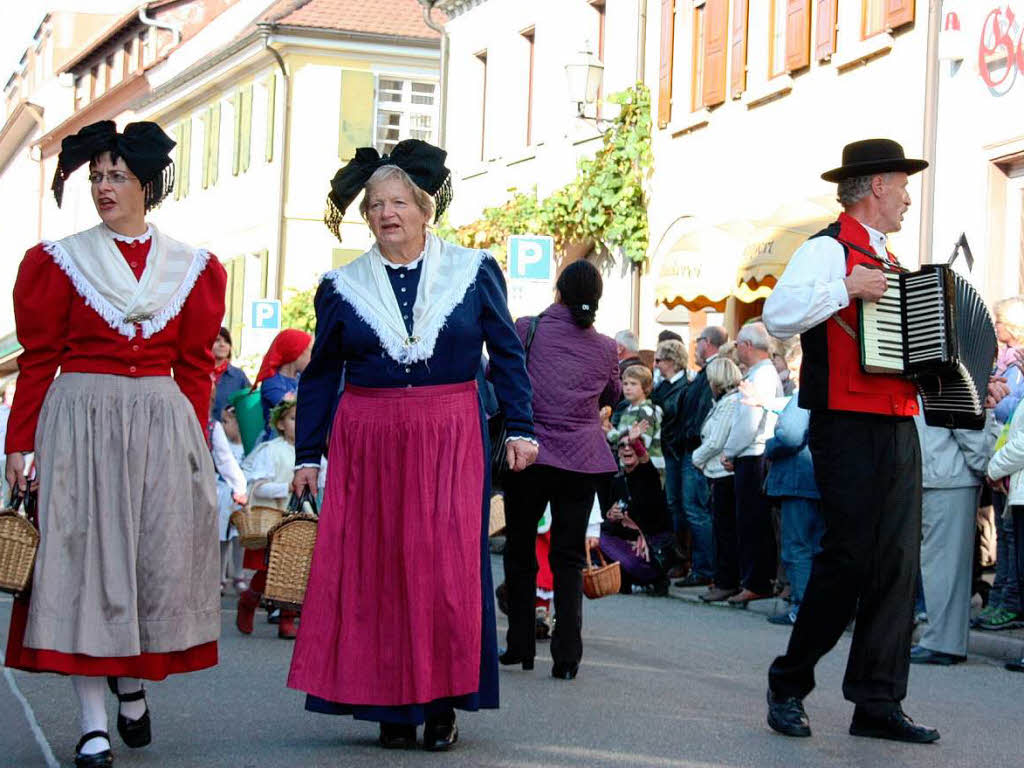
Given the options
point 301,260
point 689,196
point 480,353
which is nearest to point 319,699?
point 480,353

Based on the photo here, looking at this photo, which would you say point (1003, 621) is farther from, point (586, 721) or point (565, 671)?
point (586, 721)

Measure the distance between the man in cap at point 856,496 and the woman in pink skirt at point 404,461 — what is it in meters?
1.08

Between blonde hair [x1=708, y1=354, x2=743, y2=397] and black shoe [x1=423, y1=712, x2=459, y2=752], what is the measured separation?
7.81 metres

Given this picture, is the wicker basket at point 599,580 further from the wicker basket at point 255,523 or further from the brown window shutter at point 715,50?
the brown window shutter at point 715,50

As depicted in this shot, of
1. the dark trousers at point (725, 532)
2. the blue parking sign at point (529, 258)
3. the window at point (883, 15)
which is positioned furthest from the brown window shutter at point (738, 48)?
the dark trousers at point (725, 532)

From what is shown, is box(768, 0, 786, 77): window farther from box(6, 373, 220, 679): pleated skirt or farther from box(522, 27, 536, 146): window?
box(6, 373, 220, 679): pleated skirt

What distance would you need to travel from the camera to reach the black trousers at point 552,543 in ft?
31.9

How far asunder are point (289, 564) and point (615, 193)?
1939 centimetres

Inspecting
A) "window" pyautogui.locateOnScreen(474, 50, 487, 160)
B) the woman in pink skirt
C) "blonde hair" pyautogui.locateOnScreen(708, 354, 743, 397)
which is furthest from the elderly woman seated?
"window" pyautogui.locateOnScreen(474, 50, 487, 160)

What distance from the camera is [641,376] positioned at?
15281 mm

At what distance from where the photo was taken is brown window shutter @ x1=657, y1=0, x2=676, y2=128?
84.0 feet

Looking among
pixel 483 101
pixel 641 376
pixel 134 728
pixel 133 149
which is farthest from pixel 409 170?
pixel 483 101

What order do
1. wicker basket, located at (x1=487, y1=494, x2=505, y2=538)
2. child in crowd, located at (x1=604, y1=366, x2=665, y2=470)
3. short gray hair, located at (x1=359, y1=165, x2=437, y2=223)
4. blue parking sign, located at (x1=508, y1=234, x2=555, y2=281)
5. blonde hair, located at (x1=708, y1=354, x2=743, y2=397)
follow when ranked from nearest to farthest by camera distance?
1. short gray hair, located at (x1=359, y1=165, x2=437, y2=223)
2. wicker basket, located at (x1=487, y1=494, x2=505, y2=538)
3. blonde hair, located at (x1=708, y1=354, x2=743, y2=397)
4. child in crowd, located at (x1=604, y1=366, x2=665, y2=470)
5. blue parking sign, located at (x1=508, y1=234, x2=555, y2=281)

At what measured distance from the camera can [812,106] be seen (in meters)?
21.1
